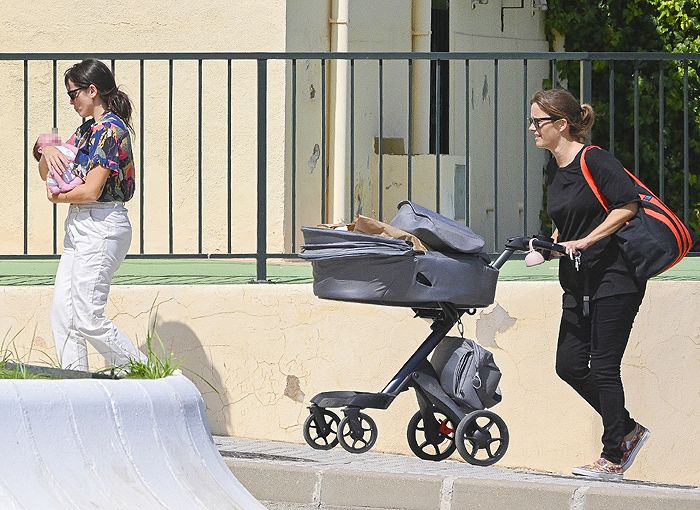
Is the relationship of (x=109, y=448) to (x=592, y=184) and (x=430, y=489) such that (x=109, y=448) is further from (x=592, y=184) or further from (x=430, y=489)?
(x=592, y=184)

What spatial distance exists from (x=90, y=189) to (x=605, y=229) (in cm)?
231

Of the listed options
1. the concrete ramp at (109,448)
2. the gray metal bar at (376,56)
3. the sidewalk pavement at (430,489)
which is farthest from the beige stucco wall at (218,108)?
the concrete ramp at (109,448)

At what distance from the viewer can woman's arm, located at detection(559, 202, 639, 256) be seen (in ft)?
22.2

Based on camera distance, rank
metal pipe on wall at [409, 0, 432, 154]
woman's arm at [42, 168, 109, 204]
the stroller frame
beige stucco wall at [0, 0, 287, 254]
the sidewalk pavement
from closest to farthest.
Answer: the sidewalk pavement < the stroller frame < woman's arm at [42, 168, 109, 204] < beige stucco wall at [0, 0, 287, 254] < metal pipe on wall at [409, 0, 432, 154]

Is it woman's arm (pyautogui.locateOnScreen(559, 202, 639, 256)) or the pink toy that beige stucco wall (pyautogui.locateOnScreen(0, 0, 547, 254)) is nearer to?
the pink toy

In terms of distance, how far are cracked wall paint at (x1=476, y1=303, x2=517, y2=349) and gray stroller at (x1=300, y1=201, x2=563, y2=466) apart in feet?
3.82

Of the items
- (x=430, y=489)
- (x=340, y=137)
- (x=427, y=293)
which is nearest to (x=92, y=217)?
(x=427, y=293)

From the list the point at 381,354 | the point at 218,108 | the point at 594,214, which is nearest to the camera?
the point at 594,214

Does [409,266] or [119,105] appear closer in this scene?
[409,266]

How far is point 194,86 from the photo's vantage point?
410 inches

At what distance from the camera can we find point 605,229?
267 inches

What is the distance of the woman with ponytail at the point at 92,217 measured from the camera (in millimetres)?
7340

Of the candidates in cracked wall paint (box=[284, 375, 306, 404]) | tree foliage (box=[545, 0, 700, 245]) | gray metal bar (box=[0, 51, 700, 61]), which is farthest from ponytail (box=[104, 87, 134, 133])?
tree foliage (box=[545, 0, 700, 245])

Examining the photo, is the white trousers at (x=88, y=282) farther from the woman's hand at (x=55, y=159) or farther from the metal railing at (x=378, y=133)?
the metal railing at (x=378, y=133)
